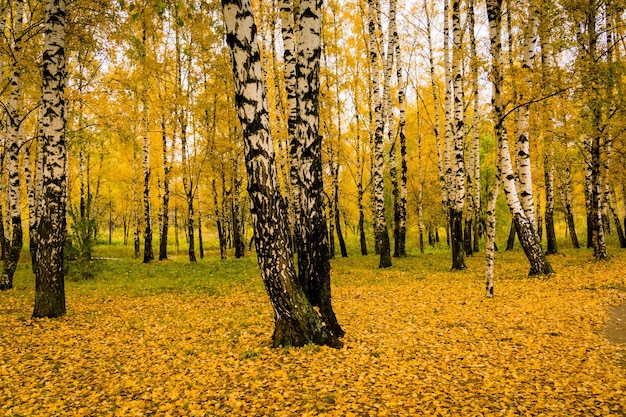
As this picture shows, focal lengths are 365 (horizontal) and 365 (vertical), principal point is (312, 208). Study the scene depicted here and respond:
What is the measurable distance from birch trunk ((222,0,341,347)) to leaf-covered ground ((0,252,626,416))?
3.32ft

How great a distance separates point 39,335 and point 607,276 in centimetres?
1502

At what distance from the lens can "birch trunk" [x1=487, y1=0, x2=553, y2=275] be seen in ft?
29.8

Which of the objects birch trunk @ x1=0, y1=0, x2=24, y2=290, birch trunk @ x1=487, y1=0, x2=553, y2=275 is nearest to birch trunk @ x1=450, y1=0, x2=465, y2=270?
birch trunk @ x1=487, y1=0, x2=553, y2=275

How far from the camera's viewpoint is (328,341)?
19.8ft

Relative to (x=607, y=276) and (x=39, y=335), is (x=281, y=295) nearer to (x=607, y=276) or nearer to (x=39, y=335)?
(x=39, y=335)

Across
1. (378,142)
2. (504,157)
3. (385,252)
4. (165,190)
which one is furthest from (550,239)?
(165,190)

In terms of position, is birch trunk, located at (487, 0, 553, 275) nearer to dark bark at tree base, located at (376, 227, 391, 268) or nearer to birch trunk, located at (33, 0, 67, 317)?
dark bark at tree base, located at (376, 227, 391, 268)

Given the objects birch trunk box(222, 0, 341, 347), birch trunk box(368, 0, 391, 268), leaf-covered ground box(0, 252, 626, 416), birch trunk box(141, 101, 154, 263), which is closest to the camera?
leaf-covered ground box(0, 252, 626, 416)

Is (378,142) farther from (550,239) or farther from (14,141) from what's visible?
(14,141)

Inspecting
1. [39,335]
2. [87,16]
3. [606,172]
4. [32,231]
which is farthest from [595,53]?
[32,231]

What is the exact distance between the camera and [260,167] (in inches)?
215

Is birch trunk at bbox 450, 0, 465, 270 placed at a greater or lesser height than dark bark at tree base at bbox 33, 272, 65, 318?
greater

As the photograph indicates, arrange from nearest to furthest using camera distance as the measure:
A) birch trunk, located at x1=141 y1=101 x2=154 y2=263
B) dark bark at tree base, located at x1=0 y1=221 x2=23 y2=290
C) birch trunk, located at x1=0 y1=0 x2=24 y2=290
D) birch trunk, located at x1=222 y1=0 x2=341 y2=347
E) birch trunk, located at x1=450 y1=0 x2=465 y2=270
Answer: birch trunk, located at x1=222 y1=0 x2=341 y2=347 < birch trunk, located at x1=0 y1=0 x2=24 y2=290 < dark bark at tree base, located at x1=0 y1=221 x2=23 y2=290 < birch trunk, located at x1=450 y1=0 x2=465 y2=270 < birch trunk, located at x1=141 y1=101 x2=154 y2=263

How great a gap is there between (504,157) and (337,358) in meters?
7.92
